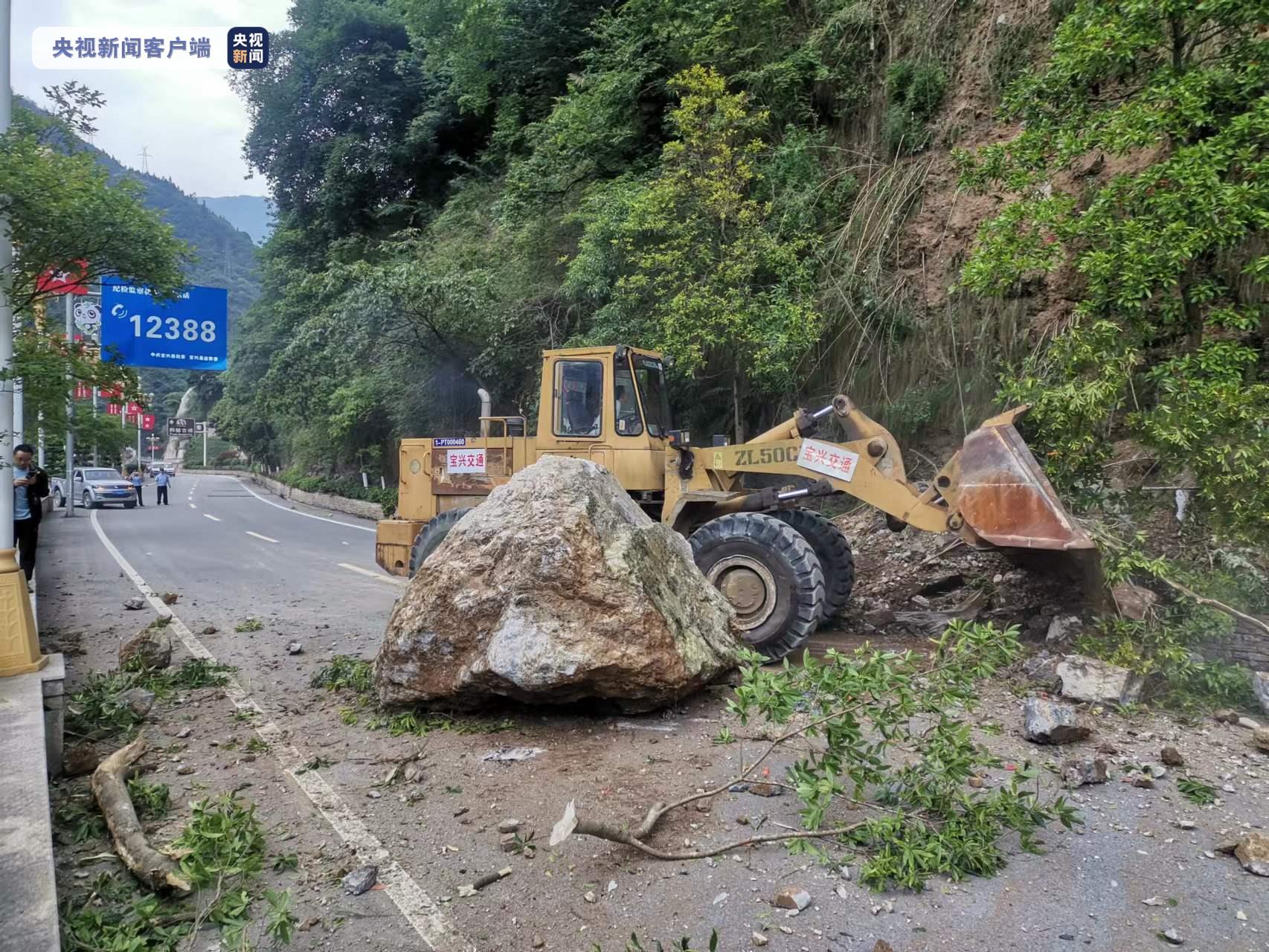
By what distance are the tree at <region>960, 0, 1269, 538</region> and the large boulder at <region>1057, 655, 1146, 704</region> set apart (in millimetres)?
1371

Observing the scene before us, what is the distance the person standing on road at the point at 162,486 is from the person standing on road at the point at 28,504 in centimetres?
2114

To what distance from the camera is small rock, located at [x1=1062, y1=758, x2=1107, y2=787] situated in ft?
13.7

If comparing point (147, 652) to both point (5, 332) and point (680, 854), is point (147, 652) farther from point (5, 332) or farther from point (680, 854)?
point (680, 854)

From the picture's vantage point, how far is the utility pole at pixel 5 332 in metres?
5.95

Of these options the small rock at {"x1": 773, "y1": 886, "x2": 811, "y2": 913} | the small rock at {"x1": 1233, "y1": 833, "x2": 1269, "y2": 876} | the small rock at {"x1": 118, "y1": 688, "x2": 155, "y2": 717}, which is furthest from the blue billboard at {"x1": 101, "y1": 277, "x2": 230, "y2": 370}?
the small rock at {"x1": 1233, "y1": 833, "x2": 1269, "y2": 876}

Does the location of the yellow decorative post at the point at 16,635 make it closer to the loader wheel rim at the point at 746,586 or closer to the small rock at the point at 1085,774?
the loader wheel rim at the point at 746,586

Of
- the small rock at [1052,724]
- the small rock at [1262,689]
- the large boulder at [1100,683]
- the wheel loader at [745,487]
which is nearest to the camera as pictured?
the small rock at [1052,724]

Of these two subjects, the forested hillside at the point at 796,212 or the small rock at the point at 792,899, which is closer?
the small rock at the point at 792,899

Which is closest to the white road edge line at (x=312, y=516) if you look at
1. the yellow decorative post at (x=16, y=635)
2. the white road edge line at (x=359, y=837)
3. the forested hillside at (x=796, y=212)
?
the forested hillside at (x=796, y=212)

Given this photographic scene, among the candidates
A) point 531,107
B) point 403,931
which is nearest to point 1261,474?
point 403,931

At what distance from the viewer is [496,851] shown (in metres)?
3.62

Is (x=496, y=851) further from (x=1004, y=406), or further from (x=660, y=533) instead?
(x=1004, y=406)

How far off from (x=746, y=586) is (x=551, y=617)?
2294 mm

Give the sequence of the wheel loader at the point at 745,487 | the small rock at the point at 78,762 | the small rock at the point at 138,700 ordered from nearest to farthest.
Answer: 1. the small rock at the point at 78,762
2. the small rock at the point at 138,700
3. the wheel loader at the point at 745,487
